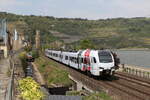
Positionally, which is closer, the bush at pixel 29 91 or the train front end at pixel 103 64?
the bush at pixel 29 91

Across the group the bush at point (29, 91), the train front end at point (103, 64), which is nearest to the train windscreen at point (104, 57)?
the train front end at point (103, 64)

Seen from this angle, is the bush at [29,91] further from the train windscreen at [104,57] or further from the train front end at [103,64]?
the train windscreen at [104,57]

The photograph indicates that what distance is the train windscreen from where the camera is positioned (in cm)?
2981

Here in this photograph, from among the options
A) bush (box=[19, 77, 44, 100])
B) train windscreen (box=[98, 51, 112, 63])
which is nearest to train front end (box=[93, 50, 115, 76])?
train windscreen (box=[98, 51, 112, 63])

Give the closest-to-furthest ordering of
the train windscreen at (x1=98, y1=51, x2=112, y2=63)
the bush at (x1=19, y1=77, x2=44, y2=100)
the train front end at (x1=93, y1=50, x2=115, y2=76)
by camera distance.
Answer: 1. the bush at (x1=19, y1=77, x2=44, y2=100)
2. the train front end at (x1=93, y1=50, x2=115, y2=76)
3. the train windscreen at (x1=98, y1=51, x2=112, y2=63)

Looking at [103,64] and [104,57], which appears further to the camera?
[104,57]

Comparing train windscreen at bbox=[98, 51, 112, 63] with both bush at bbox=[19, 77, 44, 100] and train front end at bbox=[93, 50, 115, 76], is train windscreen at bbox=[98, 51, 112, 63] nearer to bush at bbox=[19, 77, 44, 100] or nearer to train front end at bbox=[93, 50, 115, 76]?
train front end at bbox=[93, 50, 115, 76]

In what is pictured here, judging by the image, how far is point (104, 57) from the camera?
98.6 feet

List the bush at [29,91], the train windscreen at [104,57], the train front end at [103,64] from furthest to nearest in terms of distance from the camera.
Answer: the train windscreen at [104,57] → the train front end at [103,64] → the bush at [29,91]

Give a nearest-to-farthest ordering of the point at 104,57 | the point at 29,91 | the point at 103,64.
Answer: the point at 29,91
the point at 103,64
the point at 104,57

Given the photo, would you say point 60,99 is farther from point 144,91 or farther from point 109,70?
point 109,70

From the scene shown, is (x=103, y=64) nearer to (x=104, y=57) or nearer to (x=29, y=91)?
(x=104, y=57)

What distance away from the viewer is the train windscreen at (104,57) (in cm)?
2981

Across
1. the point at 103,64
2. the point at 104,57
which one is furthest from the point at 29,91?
the point at 104,57
